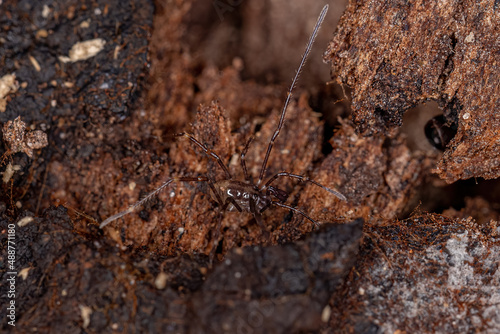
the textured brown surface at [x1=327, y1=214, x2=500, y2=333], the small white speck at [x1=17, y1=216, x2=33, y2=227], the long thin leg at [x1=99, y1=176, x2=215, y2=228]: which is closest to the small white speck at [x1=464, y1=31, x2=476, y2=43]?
the textured brown surface at [x1=327, y1=214, x2=500, y2=333]

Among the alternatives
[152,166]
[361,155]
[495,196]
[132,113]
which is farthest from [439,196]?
[132,113]

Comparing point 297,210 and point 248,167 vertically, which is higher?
point 297,210

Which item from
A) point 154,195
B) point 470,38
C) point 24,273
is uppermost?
point 470,38

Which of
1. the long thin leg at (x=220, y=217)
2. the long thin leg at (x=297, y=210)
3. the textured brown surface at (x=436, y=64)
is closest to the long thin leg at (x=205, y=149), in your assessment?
the long thin leg at (x=220, y=217)

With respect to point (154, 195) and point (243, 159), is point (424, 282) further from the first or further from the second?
point (154, 195)

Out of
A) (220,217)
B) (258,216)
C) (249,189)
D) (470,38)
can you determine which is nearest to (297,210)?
(258,216)

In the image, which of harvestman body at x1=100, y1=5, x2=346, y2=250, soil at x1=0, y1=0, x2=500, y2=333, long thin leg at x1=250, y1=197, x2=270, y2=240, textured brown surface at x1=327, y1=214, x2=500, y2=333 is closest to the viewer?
soil at x1=0, y1=0, x2=500, y2=333

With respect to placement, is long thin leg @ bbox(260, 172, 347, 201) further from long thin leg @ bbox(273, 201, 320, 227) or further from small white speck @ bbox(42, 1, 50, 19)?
small white speck @ bbox(42, 1, 50, 19)

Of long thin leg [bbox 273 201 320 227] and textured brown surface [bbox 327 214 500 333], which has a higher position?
textured brown surface [bbox 327 214 500 333]

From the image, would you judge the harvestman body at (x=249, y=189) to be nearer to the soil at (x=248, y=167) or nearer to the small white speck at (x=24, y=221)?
the soil at (x=248, y=167)
